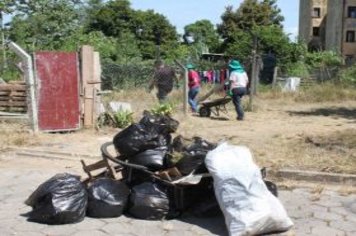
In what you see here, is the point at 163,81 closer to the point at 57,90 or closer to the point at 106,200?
the point at 57,90

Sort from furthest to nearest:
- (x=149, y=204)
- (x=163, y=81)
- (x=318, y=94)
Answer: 1. (x=318, y=94)
2. (x=163, y=81)
3. (x=149, y=204)

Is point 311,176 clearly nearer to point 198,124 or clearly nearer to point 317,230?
→ point 317,230

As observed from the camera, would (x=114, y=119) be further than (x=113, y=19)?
No

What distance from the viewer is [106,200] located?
590cm

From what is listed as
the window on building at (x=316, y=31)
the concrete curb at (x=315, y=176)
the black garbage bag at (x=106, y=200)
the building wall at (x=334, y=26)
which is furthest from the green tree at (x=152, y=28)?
the black garbage bag at (x=106, y=200)

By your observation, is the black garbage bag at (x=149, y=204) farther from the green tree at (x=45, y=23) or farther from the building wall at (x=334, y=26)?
the building wall at (x=334, y=26)

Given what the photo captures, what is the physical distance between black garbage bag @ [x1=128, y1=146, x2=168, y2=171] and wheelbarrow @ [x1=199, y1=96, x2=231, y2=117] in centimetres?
862

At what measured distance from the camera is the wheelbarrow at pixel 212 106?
14977 mm

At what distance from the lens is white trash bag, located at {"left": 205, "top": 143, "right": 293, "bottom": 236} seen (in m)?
5.26

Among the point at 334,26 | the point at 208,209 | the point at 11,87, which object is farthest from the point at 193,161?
the point at 334,26

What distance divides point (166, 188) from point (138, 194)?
0.29 metres

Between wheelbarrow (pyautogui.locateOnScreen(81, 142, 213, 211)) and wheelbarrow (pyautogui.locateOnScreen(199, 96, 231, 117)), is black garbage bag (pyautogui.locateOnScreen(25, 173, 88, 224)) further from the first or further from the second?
wheelbarrow (pyautogui.locateOnScreen(199, 96, 231, 117))

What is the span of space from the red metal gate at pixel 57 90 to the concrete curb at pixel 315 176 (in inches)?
210

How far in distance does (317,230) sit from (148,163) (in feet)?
6.00
